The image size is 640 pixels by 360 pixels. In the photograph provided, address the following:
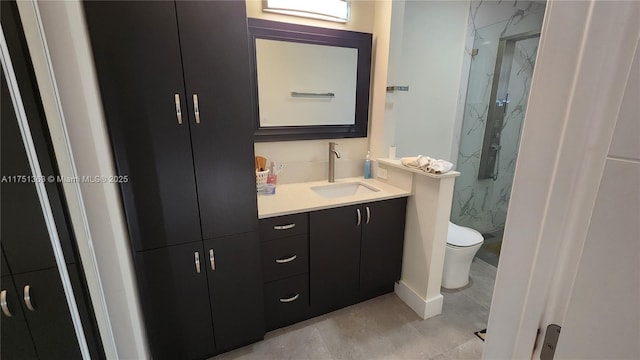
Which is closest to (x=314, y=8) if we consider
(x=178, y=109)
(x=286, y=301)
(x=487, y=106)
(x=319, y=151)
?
(x=319, y=151)

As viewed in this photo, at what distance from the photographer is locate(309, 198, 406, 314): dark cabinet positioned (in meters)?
1.80

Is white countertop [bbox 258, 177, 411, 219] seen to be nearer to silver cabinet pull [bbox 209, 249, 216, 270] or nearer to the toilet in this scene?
silver cabinet pull [bbox 209, 249, 216, 270]

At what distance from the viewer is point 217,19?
123cm

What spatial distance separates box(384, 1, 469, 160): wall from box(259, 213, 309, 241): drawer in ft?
3.30

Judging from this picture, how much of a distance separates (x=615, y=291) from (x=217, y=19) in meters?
1.47

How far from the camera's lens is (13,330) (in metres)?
0.78

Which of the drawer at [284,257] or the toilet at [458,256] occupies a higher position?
the drawer at [284,257]

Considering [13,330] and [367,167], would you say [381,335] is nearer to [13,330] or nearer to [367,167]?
[367,167]

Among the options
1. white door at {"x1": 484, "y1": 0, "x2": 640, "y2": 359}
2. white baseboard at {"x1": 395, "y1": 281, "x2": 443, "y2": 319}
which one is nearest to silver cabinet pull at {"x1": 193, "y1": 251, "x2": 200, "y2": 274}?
white door at {"x1": 484, "y1": 0, "x2": 640, "y2": 359}

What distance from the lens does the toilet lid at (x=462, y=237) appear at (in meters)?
2.16

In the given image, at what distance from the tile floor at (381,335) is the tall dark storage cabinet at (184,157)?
365 millimetres

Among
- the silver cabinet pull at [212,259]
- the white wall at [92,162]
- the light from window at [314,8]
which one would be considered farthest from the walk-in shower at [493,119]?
the white wall at [92,162]

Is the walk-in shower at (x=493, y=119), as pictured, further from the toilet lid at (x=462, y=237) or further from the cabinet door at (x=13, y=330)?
the cabinet door at (x=13, y=330)

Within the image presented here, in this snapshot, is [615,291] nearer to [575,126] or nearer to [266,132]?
[575,126]
